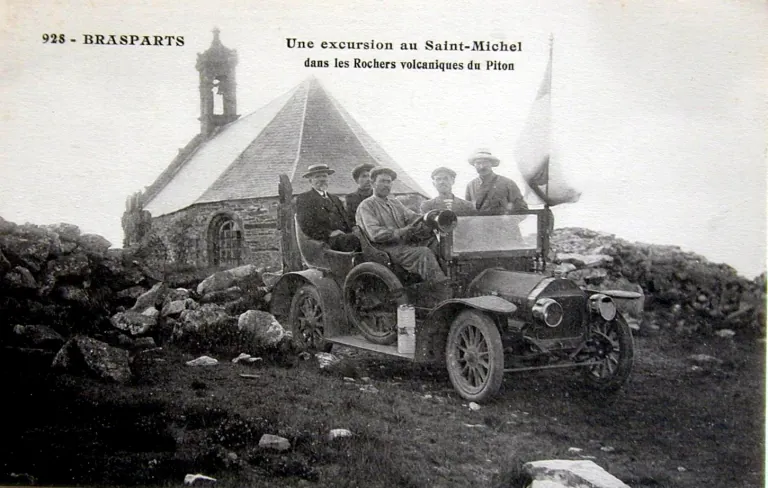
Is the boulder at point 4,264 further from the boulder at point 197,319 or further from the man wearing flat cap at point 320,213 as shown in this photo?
the man wearing flat cap at point 320,213

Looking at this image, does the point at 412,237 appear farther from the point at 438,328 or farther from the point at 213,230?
the point at 213,230

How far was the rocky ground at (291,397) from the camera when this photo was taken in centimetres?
348

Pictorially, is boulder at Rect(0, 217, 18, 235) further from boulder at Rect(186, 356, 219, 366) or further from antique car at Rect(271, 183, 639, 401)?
antique car at Rect(271, 183, 639, 401)

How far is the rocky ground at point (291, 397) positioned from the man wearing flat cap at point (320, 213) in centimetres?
74

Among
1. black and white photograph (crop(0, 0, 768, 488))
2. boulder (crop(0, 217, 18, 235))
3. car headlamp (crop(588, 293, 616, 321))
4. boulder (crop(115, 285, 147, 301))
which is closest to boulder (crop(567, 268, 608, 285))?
black and white photograph (crop(0, 0, 768, 488))

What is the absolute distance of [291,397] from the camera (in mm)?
3875

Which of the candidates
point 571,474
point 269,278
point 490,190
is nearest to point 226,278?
point 269,278

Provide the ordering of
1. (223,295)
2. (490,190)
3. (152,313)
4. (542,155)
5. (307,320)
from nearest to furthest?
(542,155)
(490,190)
(152,313)
(307,320)
(223,295)

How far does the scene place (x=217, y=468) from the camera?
3422 mm

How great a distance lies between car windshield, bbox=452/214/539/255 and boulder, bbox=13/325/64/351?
2.65 meters

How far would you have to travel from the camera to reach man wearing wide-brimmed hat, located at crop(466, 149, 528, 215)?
13.6 feet

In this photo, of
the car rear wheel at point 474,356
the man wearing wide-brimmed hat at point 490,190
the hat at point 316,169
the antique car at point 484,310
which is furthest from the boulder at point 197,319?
the man wearing wide-brimmed hat at point 490,190

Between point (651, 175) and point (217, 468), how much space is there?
3.16 m

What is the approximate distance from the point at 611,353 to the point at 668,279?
1.25m
